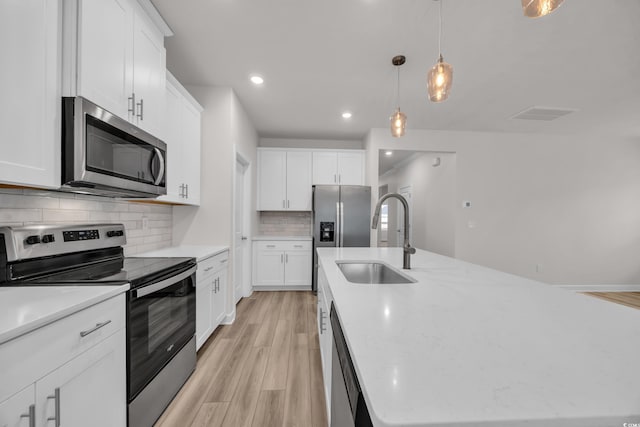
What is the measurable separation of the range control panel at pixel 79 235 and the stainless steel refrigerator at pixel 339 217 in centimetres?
276

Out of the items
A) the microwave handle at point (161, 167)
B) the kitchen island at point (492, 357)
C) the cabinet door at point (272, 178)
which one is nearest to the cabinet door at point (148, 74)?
the microwave handle at point (161, 167)

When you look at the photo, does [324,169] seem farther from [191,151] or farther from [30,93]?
[30,93]

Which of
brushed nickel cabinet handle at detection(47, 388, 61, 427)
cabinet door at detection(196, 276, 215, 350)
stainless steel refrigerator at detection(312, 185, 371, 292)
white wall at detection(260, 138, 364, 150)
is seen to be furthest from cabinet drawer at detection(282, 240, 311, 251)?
brushed nickel cabinet handle at detection(47, 388, 61, 427)

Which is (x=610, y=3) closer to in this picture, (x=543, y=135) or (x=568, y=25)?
(x=568, y=25)

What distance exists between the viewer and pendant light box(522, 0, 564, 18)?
989 millimetres

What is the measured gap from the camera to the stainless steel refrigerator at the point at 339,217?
157 inches

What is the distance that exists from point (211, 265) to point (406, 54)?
253 centimetres

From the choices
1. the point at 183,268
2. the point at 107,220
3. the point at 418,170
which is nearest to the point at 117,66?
the point at 107,220

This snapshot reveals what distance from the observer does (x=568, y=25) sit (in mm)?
1933

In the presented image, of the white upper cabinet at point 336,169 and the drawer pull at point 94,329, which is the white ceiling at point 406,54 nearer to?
the white upper cabinet at point 336,169

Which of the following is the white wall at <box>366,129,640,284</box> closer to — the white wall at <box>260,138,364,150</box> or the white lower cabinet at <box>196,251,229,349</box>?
the white wall at <box>260,138,364,150</box>

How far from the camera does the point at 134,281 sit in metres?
1.23

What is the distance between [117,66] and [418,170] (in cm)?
544

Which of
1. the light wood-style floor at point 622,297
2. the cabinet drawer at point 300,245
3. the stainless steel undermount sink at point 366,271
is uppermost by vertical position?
the stainless steel undermount sink at point 366,271
